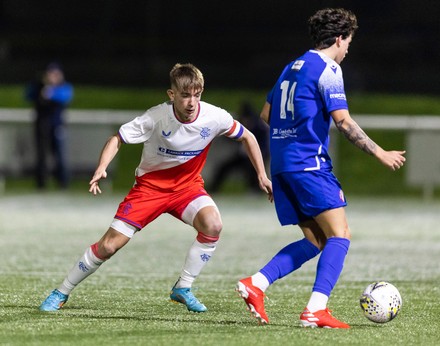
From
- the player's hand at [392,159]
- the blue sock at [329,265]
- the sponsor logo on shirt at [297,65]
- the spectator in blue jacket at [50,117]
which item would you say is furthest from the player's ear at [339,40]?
the spectator in blue jacket at [50,117]

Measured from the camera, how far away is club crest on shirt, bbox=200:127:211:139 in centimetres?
757

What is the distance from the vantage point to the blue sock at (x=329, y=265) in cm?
674

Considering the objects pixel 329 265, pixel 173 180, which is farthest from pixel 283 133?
pixel 173 180

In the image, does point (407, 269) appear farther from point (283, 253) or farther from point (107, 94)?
point (107, 94)

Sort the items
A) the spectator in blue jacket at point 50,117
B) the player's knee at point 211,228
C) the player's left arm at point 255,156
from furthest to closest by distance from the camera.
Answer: the spectator in blue jacket at point 50,117, the player's knee at point 211,228, the player's left arm at point 255,156

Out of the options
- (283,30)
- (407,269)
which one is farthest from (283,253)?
(283,30)

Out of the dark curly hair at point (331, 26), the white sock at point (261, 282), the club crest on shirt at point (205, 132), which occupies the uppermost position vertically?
the dark curly hair at point (331, 26)

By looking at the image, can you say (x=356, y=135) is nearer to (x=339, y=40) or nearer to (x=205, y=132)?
(x=339, y=40)

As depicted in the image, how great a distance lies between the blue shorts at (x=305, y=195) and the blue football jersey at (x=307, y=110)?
0.05m

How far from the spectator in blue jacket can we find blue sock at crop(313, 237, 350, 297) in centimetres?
1297

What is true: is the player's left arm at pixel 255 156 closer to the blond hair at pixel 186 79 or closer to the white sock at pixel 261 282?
the blond hair at pixel 186 79

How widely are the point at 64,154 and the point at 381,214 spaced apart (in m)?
6.10

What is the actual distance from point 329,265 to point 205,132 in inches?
53.2

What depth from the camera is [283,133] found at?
273 inches
